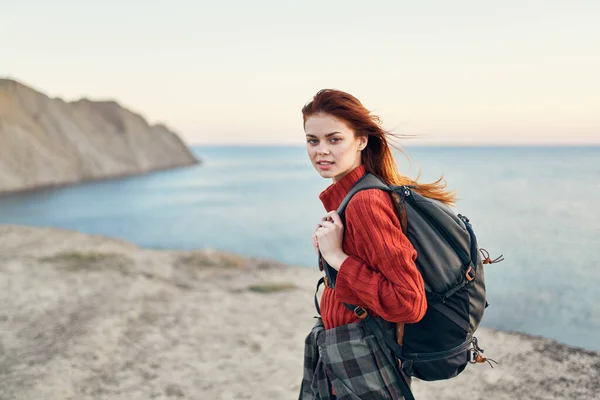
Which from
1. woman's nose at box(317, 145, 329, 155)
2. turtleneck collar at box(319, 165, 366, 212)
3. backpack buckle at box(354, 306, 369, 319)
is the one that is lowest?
backpack buckle at box(354, 306, 369, 319)

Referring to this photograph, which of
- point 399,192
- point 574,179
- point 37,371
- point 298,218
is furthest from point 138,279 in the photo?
point 574,179

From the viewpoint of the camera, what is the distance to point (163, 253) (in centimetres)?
1161

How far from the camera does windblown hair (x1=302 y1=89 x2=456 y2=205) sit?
2182mm

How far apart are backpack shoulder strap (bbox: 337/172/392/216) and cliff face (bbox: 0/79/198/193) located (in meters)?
32.7

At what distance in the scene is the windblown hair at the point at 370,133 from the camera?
218cm

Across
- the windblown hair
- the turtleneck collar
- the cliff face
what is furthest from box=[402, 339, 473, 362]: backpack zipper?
the cliff face

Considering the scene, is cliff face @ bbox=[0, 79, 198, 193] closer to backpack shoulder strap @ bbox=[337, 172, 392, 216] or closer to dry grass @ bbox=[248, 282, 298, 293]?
dry grass @ bbox=[248, 282, 298, 293]

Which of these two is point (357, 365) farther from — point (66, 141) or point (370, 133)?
point (66, 141)

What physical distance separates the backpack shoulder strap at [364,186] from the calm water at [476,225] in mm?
619

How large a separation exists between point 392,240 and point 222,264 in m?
9.00

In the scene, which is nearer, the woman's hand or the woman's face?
the woman's hand

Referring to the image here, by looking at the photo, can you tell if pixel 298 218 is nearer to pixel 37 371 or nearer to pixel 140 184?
pixel 140 184

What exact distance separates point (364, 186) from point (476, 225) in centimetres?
2127

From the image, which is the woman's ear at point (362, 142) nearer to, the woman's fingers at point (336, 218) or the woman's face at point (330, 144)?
the woman's face at point (330, 144)
